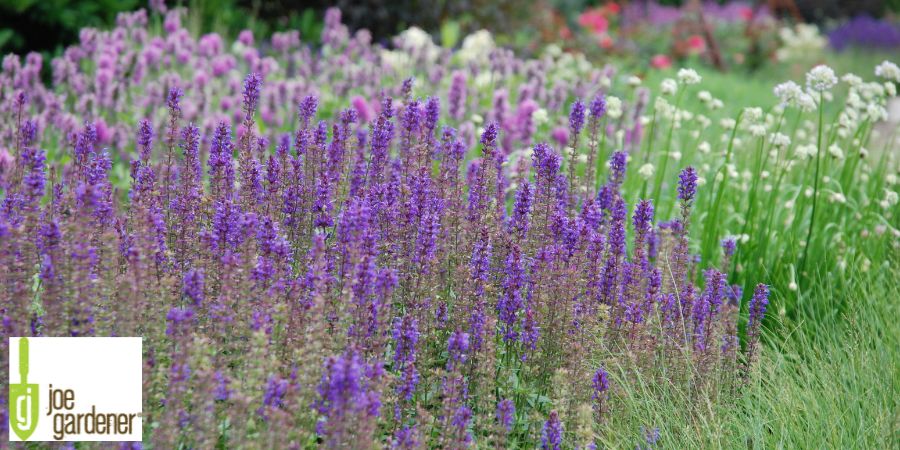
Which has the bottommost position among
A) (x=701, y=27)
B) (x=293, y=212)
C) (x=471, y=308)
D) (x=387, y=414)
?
(x=387, y=414)

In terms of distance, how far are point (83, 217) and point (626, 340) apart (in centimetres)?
198

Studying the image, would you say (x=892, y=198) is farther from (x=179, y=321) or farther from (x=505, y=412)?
(x=179, y=321)

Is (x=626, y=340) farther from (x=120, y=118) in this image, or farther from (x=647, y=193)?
(x=120, y=118)

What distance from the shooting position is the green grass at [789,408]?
3350 millimetres

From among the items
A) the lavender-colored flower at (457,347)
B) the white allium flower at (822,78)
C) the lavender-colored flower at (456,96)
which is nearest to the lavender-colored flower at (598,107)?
the white allium flower at (822,78)

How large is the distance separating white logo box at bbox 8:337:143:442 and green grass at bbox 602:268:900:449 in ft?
4.99

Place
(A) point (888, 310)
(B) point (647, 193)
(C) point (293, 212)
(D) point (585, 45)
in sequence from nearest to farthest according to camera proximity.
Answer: (C) point (293, 212) → (A) point (888, 310) → (B) point (647, 193) → (D) point (585, 45)

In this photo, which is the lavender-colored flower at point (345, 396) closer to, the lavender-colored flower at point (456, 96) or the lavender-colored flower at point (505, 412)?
the lavender-colored flower at point (505, 412)

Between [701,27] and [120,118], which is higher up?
[701,27]

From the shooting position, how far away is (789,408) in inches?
140

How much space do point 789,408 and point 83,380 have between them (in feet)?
7.70

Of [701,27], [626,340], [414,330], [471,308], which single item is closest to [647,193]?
[626,340]

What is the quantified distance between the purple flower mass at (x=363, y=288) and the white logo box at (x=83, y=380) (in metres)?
0.05

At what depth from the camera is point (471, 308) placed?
3.56m
